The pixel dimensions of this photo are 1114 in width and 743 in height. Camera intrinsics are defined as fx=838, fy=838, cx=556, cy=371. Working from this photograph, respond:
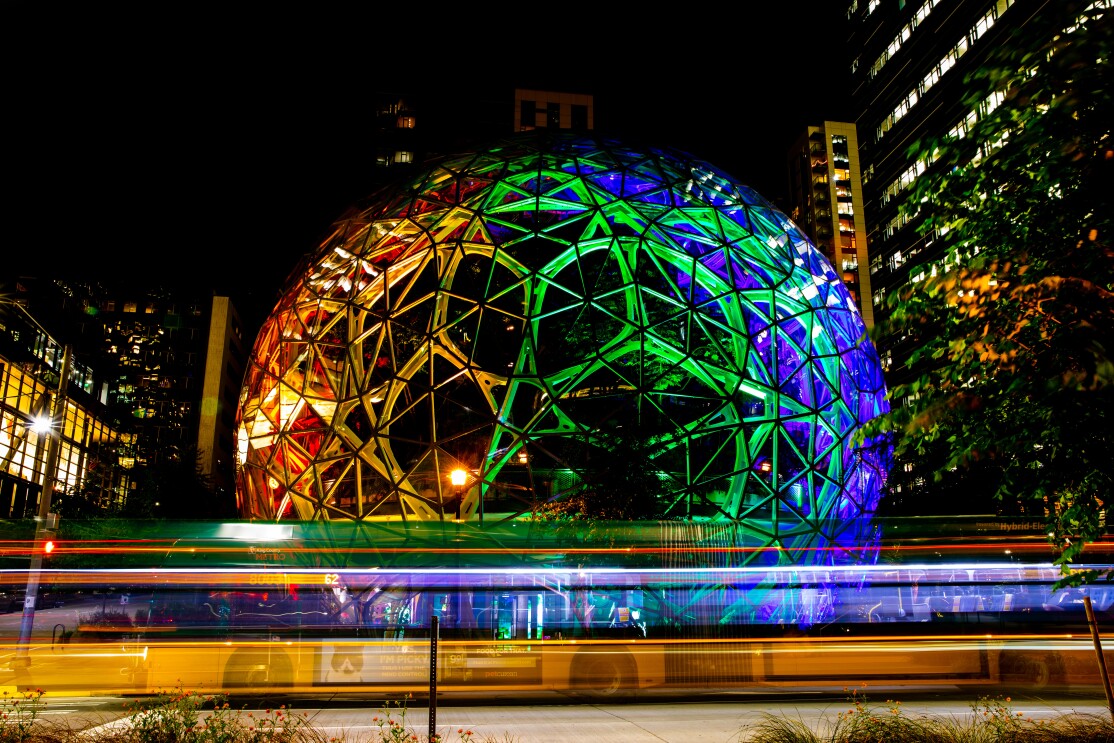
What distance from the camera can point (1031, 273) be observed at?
720 cm

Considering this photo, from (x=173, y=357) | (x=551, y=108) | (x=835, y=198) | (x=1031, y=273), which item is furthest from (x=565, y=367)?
(x=173, y=357)

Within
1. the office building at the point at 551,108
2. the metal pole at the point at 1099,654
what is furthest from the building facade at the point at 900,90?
the metal pole at the point at 1099,654

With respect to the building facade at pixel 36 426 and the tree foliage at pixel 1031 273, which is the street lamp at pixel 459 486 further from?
the building facade at pixel 36 426

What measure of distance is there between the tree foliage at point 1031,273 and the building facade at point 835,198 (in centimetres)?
9370

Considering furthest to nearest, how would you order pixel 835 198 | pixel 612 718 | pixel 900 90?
pixel 835 198, pixel 900 90, pixel 612 718

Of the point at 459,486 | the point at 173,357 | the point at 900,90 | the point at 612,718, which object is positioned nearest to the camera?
the point at 612,718

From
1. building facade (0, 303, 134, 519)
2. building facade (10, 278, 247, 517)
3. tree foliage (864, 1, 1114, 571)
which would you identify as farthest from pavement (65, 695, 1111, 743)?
building facade (10, 278, 247, 517)

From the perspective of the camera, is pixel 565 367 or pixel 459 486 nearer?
pixel 459 486

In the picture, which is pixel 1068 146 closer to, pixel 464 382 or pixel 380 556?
pixel 380 556

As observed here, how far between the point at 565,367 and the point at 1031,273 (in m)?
13.9

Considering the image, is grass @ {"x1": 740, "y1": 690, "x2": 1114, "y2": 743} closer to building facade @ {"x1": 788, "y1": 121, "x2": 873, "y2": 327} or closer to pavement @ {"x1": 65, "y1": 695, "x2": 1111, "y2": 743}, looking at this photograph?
pavement @ {"x1": 65, "y1": 695, "x2": 1111, "y2": 743}

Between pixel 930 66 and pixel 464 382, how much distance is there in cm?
7303

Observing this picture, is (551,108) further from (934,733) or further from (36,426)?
(934,733)

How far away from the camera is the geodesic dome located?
2017cm
